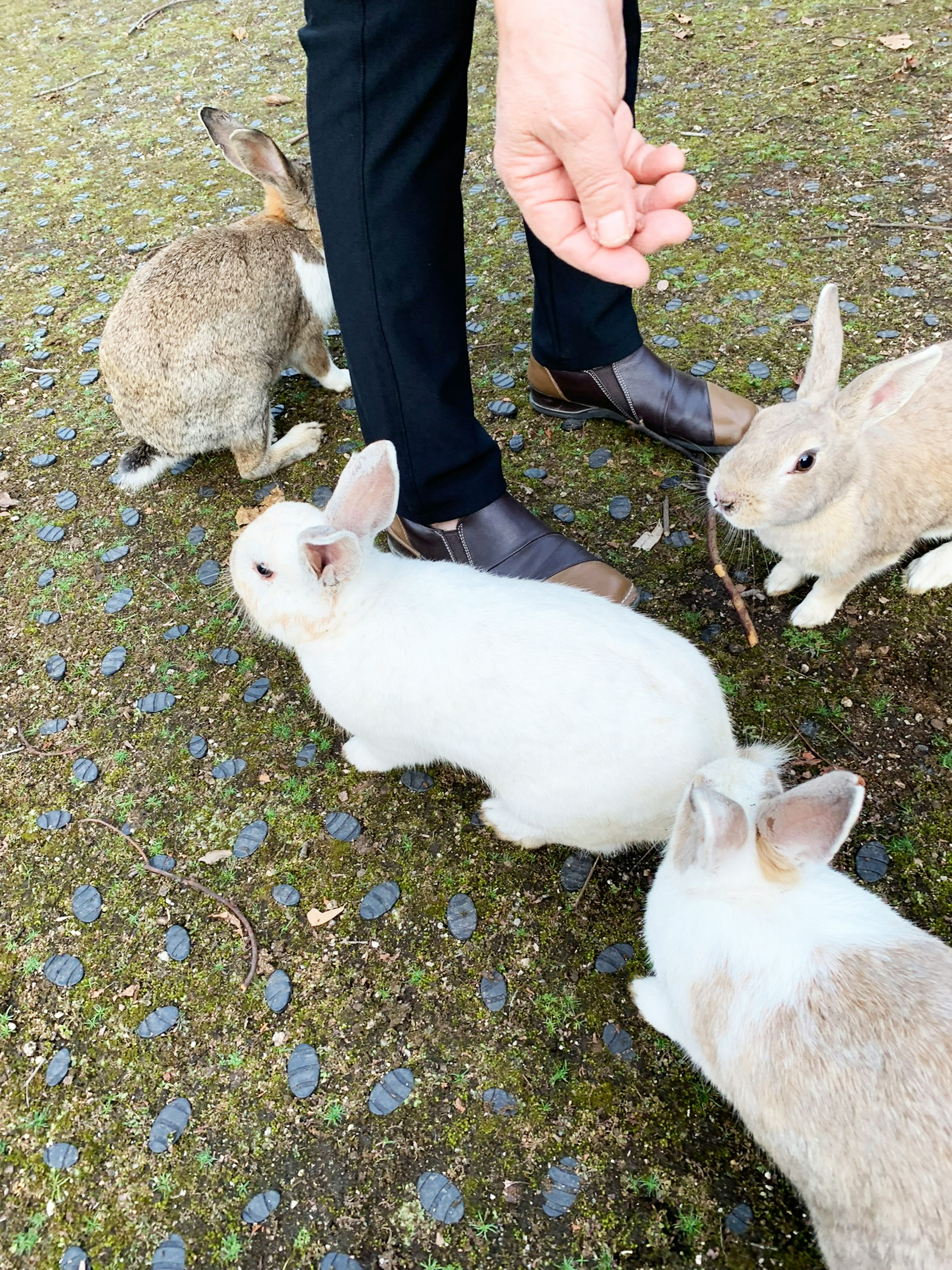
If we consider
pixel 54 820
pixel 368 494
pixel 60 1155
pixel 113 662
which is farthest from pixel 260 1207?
pixel 113 662

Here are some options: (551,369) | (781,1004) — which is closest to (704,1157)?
(781,1004)

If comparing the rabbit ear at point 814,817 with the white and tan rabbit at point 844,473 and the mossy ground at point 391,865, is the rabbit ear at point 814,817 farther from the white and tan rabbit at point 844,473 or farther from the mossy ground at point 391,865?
the white and tan rabbit at point 844,473

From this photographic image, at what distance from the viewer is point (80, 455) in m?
4.11

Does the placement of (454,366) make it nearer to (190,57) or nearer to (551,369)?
(551,369)

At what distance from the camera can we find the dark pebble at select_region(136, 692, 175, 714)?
121 inches

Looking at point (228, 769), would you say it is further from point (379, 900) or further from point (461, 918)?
point (461, 918)

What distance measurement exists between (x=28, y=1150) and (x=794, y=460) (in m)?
3.07

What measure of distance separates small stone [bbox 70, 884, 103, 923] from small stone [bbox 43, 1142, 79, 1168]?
0.63m

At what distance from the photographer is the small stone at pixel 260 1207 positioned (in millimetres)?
2023

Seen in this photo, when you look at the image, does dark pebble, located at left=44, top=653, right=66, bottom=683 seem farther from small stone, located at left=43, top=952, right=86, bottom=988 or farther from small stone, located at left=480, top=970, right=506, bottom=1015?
small stone, located at left=480, top=970, right=506, bottom=1015

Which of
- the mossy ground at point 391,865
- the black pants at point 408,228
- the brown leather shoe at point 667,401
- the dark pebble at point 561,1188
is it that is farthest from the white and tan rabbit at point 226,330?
the dark pebble at point 561,1188

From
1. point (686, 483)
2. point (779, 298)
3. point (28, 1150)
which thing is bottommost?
point (28, 1150)

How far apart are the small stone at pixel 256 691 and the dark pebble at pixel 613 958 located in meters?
1.59

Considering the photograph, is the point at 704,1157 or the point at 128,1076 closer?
the point at 704,1157
